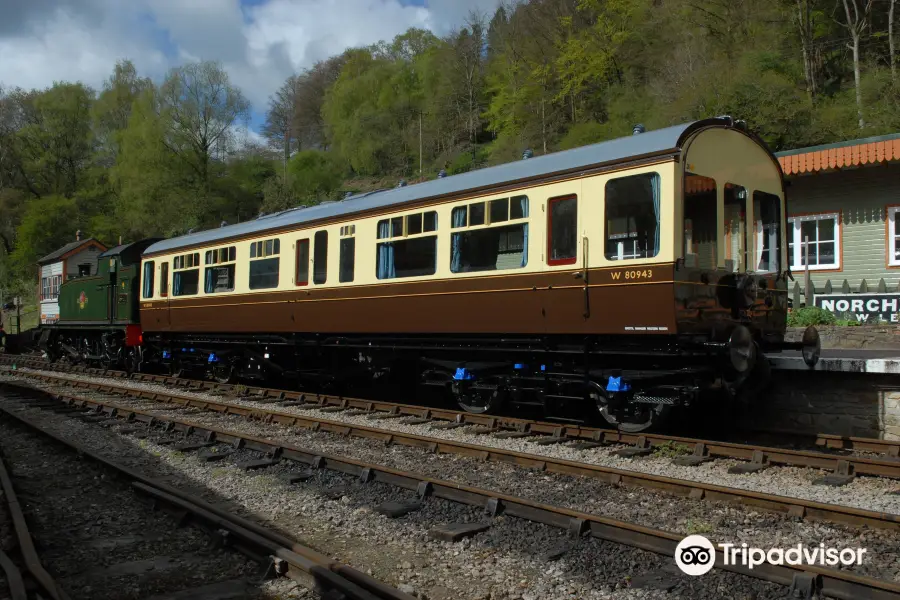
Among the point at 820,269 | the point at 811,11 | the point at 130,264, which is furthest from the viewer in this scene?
the point at 811,11

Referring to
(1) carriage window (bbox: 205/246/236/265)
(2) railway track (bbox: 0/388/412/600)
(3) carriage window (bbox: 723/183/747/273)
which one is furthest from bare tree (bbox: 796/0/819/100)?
(2) railway track (bbox: 0/388/412/600)

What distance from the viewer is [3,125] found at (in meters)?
53.0

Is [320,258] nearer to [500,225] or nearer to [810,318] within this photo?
[500,225]

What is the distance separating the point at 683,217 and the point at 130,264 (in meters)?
14.9

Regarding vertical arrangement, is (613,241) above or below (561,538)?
→ above

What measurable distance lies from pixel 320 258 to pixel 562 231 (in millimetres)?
4731

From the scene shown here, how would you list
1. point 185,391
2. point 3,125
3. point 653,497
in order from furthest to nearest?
point 3,125 < point 185,391 < point 653,497

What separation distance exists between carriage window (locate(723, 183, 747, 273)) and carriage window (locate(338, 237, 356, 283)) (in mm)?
5330

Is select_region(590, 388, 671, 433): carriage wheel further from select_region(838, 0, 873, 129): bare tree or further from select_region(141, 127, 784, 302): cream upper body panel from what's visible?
select_region(838, 0, 873, 129): bare tree

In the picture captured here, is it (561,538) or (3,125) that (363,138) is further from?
(561,538)

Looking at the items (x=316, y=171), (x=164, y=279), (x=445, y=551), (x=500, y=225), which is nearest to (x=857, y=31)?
(x=500, y=225)

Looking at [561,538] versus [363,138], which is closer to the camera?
[561,538]

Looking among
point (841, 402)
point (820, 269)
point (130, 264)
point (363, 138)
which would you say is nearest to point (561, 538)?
point (841, 402)

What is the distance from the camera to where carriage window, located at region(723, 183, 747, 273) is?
761 centimetres
